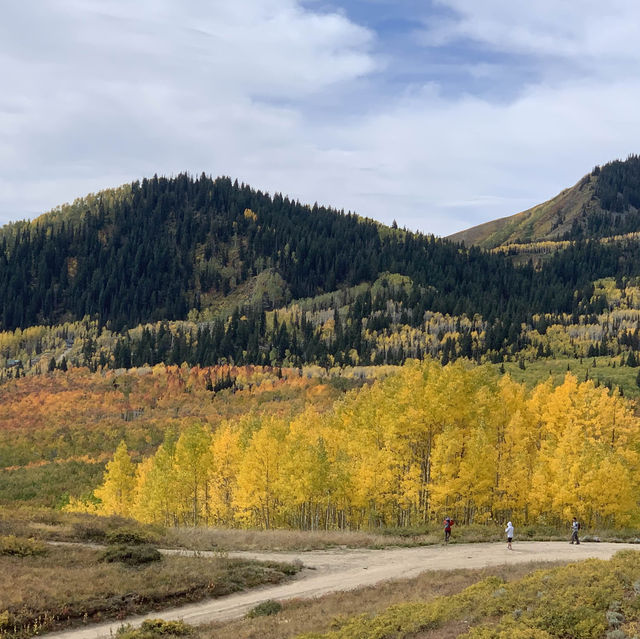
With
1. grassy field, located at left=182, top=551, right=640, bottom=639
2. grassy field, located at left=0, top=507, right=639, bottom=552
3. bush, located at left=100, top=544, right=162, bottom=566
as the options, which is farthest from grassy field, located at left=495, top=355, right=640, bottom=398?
grassy field, located at left=182, top=551, right=640, bottom=639

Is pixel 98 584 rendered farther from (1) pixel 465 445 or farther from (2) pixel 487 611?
(1) pixel 465 445

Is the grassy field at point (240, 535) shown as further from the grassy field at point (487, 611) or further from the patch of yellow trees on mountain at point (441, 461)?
the grassy field at point (487, 611)

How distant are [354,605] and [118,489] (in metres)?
60.0

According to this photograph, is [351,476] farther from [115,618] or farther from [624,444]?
[624,444]

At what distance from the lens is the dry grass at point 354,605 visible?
21250mm

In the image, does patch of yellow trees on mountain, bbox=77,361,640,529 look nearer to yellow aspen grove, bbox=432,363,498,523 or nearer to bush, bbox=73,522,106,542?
yellow aspen grove, bbox=432,363,498,523

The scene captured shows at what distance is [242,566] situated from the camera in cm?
3250

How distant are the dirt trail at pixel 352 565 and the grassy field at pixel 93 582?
0.76 meters

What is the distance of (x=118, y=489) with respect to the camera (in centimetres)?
7600

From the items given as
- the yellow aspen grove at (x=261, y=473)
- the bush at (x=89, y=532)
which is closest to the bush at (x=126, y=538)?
the bush at (x=89, y=532)

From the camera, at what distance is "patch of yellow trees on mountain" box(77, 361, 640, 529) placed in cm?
4444

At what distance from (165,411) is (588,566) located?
428 ft

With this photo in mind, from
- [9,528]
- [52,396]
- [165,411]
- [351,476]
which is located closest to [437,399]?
[351,476]

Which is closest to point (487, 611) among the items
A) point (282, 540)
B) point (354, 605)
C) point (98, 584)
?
point (354, 605)
